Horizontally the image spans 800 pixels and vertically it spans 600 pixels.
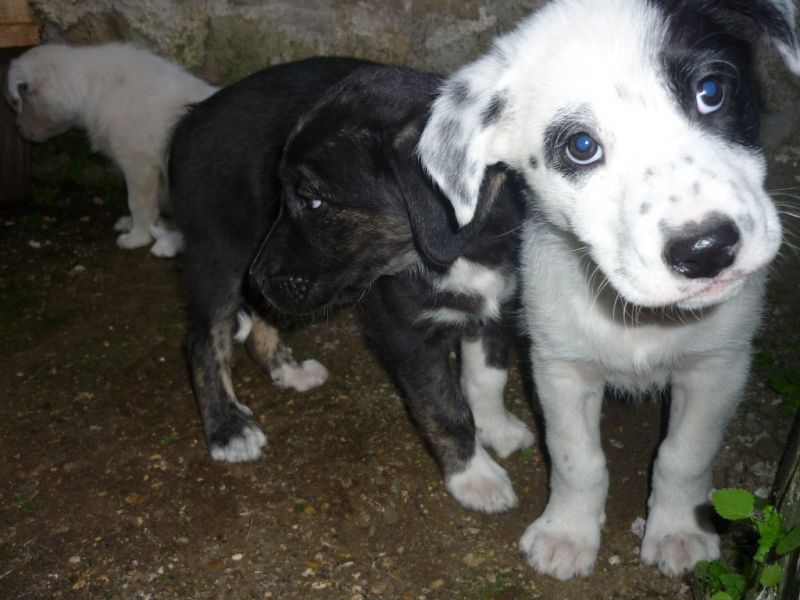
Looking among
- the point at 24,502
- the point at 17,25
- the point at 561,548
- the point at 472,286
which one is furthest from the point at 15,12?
the point at 561,548

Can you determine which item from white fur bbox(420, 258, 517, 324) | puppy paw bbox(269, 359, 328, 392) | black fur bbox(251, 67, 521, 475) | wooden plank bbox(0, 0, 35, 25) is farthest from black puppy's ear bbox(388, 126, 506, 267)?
wooden plank bbox(0, 0, 35, 25)

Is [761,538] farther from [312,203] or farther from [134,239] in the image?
[134,239]

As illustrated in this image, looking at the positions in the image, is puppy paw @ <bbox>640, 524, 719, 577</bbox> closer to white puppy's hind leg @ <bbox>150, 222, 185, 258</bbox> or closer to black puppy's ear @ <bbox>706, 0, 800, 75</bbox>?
black puppy's ear @ <bbox>706, 0, 800, 75</bbox>

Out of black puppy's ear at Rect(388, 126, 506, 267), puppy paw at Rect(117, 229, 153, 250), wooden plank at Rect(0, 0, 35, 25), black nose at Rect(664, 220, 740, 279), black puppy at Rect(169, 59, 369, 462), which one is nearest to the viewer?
black nose at Rect(664, 220, 740, 279)

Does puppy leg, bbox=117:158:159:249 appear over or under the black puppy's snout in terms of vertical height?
under

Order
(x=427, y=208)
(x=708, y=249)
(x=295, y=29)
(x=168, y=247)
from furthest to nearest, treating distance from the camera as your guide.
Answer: (x=168, y=247) < (x=295, y=29) < (x=427, y=208) < (x=708, y=249)

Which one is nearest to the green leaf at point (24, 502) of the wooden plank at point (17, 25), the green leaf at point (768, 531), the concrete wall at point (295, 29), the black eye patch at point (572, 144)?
the black eye patch at point (572, 144)
